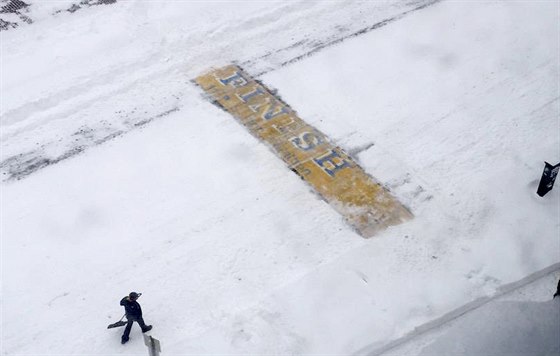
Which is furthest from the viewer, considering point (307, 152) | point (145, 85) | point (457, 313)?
point (145, 85)

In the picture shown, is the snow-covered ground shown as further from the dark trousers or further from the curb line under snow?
the dark trousers

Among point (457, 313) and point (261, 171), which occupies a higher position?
point (261, 171)

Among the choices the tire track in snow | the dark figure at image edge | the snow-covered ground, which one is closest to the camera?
the dark figure at image edge

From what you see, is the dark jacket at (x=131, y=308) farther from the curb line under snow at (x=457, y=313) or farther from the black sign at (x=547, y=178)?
the black sign at (x=547, y=178)

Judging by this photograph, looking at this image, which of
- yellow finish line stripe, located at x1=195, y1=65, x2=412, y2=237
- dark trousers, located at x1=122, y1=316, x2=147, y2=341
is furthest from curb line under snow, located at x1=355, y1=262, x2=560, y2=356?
dark trousers, located at x1=122, y1=316, x2=147, y2=341

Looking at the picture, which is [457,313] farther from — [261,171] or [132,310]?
[132,310]

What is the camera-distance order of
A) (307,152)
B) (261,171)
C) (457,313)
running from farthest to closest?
(307,152) < (261,171) < (457,313)

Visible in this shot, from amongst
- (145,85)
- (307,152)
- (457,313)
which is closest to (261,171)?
(307,152)

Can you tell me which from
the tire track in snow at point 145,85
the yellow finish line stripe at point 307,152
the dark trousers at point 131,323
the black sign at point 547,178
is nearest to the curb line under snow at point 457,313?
the black sign at point 547,178
